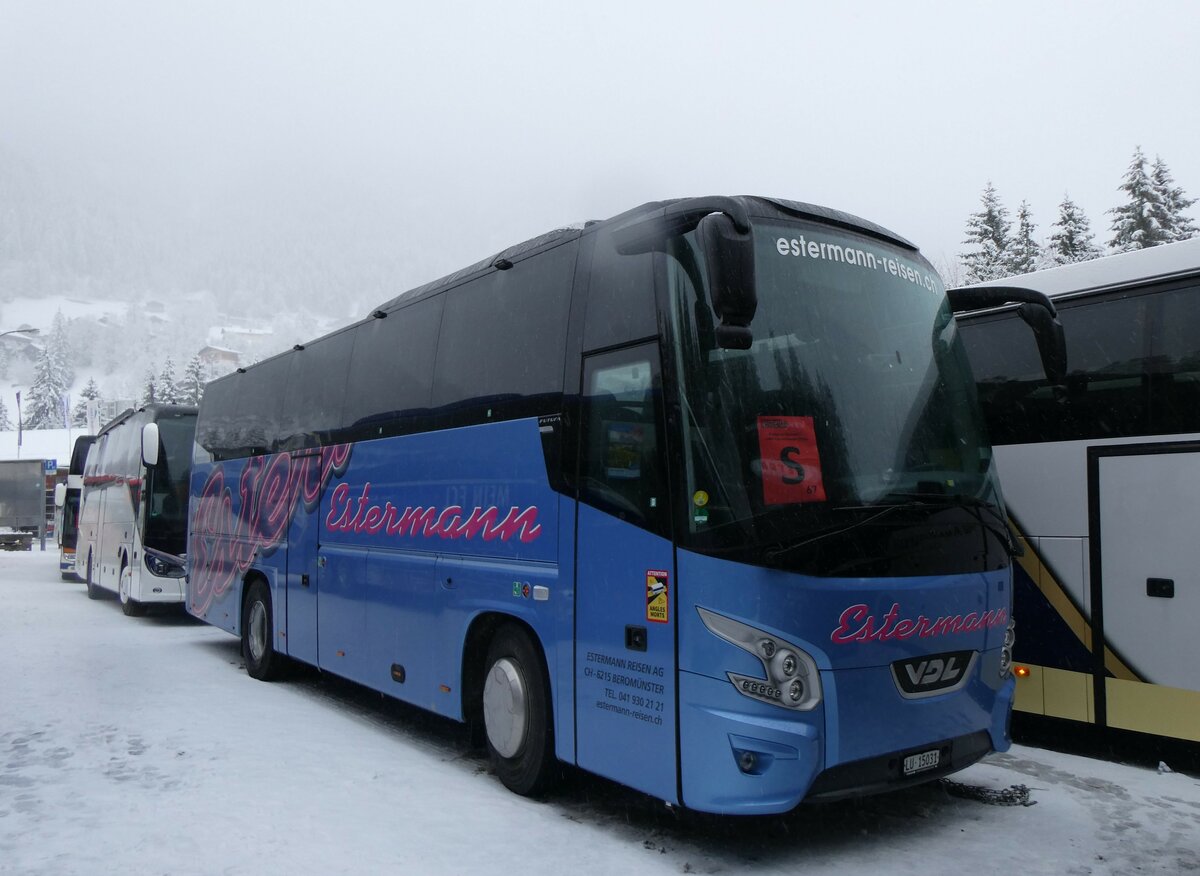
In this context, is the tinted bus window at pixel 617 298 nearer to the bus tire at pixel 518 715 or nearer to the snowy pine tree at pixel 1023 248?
the bus tire at pixel 518 715

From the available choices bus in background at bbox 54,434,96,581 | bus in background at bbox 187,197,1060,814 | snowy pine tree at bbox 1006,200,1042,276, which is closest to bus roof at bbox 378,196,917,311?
bus in background at bbox 187,197,1060,814

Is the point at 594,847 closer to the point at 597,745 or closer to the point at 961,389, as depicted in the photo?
the point at 597,745

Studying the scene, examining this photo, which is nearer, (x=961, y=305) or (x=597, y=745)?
(x=597, y=745)

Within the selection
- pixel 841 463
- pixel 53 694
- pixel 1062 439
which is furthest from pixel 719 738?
pixel 53 694

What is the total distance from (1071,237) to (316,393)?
40374mm

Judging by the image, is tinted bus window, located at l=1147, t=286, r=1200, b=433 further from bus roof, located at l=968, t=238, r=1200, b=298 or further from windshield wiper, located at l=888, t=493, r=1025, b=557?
windshield wiper, located at l=888, t=493, r=1025, b=557

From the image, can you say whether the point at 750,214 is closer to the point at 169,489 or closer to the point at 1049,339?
the point at 1049,339

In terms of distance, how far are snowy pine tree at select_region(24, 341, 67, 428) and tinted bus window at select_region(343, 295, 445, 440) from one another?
452 feet

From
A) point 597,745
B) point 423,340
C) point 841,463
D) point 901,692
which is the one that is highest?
point 423,340

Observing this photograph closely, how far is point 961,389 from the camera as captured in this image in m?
6.05

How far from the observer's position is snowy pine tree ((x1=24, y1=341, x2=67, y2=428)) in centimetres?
13175

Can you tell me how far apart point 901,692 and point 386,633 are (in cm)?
466

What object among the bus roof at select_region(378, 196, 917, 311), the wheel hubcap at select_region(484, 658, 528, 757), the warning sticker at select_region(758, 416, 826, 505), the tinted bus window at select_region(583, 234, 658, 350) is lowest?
the wheel hubcap at select_region(484, 658, 528, 757)

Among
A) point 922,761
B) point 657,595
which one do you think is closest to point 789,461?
point 657,595
